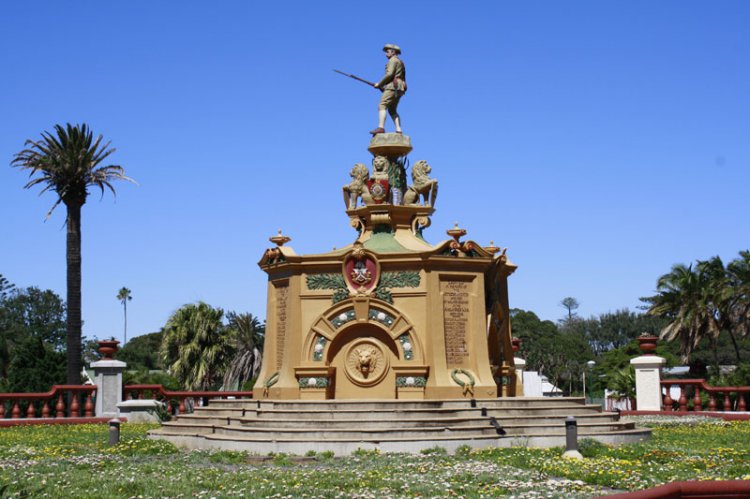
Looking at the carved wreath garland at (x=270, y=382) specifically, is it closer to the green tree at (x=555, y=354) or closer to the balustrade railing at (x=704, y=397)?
the balustrade railing at (x=704, y=397)

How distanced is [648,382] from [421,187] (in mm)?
10743

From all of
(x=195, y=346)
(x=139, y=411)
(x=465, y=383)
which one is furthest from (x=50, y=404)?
(x=195, y=346)

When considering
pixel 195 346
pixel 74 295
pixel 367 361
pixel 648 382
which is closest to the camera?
pixel 367 361

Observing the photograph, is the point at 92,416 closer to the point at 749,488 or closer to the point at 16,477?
the point at 16,477

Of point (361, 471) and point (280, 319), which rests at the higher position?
point (280, 319)

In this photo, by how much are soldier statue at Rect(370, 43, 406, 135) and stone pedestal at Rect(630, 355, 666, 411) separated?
11438 millimetres

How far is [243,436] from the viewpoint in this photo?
2198 centimetres

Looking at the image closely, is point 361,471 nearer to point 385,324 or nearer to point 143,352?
point 385,324

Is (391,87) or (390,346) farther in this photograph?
(391,87)

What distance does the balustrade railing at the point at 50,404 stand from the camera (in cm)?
3083

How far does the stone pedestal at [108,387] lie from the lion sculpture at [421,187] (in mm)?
10728

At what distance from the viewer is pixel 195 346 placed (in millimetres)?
53219

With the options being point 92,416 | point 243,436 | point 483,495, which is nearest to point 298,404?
point 243,436

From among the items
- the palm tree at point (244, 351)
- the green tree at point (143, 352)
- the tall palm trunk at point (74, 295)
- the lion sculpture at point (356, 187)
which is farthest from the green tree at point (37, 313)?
the lion sculpture at point (356, 187)
